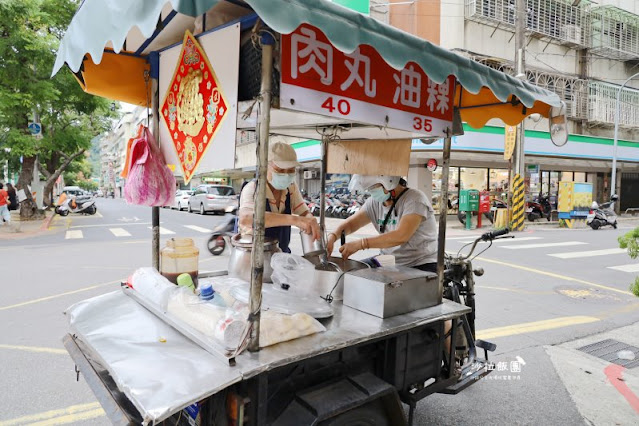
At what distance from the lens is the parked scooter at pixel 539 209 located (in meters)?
18.4

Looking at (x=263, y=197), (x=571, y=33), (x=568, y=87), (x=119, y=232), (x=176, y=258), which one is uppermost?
(x=571, y=33)

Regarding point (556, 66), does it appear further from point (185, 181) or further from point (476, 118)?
point (185, 181)

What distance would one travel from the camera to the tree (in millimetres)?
12602

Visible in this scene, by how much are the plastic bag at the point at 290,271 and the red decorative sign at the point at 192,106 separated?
757mm

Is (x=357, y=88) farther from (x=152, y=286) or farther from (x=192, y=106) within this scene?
(x=152, y=286)

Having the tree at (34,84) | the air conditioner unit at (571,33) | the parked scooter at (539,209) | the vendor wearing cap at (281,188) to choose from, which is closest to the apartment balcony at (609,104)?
the air conditioner unit at (571,33)

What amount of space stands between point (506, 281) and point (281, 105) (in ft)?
22.0

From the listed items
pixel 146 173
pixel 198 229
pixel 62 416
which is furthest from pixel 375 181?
pixel 198 229

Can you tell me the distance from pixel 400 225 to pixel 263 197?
1550 millimetres

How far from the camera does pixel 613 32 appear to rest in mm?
21203

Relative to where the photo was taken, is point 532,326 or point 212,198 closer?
point 532,326

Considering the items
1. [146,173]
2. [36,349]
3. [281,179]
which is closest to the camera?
[146,173]

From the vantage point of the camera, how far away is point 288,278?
2.59m

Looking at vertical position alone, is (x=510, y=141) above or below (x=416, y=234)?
above
